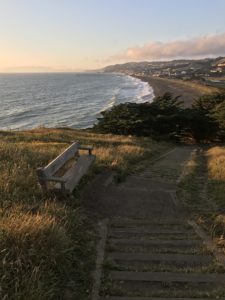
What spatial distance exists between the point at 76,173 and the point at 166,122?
21316mm

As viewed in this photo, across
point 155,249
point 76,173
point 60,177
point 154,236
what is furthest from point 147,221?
point 76,173

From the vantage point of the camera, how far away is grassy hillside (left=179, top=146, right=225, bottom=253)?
253 inches

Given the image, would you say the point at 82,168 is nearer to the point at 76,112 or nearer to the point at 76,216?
the point at 76,216

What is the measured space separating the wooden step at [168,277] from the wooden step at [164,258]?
0.38 meters

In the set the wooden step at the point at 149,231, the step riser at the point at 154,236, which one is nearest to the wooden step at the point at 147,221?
the wooden step at the point at 149,231

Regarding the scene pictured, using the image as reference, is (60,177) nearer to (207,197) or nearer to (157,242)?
(157,242)

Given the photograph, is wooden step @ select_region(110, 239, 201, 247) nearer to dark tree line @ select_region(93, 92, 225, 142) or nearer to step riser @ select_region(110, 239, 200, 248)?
step riser @ select_region(110, 239, 200, 248)

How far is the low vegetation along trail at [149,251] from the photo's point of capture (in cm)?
426

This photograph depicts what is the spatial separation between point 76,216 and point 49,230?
1309 millimetres

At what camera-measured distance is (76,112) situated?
206 feet

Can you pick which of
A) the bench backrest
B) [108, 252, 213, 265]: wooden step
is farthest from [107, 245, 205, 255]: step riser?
the bench backrest

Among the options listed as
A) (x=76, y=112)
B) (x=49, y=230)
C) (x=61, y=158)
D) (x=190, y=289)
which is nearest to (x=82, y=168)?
(x=61, y=158)

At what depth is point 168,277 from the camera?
4516 millimetres

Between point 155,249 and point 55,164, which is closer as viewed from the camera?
point 155,249
